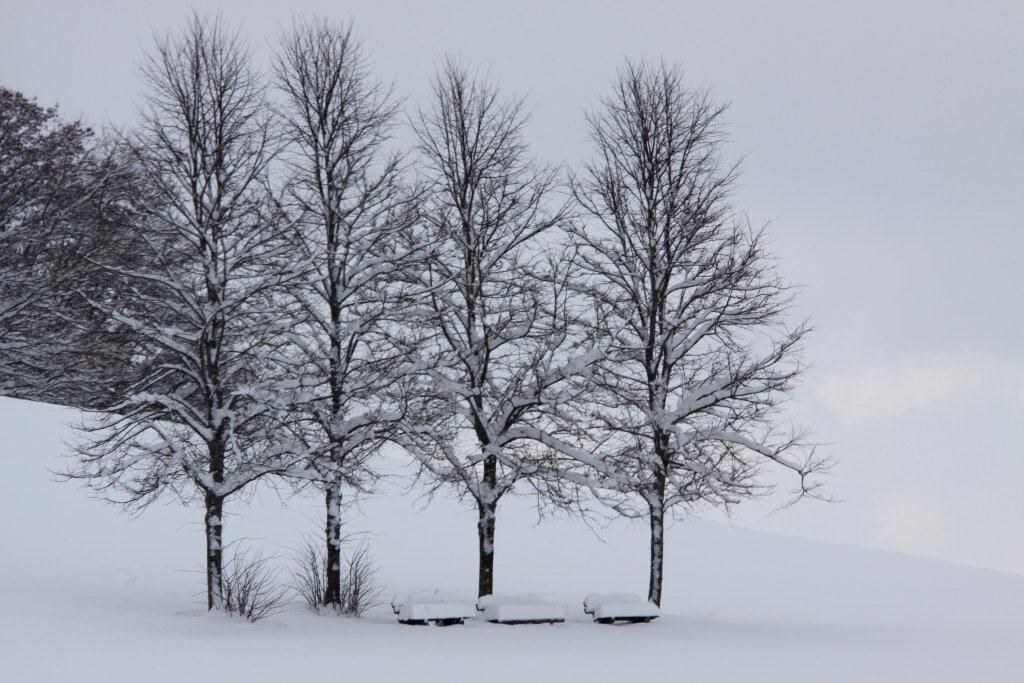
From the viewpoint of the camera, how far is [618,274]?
63.8ft

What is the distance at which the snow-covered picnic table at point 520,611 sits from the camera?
17062 mm

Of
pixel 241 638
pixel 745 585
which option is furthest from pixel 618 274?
pixel 745 585

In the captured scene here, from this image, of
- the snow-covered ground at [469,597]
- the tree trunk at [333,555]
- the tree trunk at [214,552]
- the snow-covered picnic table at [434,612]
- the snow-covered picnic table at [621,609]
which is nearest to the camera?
the snow-covered ground at [469,597]

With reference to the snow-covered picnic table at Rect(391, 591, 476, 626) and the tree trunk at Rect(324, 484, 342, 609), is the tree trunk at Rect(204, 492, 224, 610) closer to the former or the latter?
the tree trunk at Rect(324, 484, 342, 609)

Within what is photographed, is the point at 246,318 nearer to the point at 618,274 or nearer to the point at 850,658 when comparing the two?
the point at 618,274

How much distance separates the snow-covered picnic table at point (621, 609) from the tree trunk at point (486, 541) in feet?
6.83

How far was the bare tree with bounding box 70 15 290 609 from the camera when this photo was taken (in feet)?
53.2

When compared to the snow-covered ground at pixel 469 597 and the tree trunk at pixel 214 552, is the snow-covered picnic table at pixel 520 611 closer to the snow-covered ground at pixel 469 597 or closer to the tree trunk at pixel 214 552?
the snow-covered ground at pixel 469 597

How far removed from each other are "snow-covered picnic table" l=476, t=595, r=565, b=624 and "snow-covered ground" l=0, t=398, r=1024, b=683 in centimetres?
54

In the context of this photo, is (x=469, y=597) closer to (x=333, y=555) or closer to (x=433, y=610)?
(x=333, y=555)

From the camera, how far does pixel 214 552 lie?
1644 cm

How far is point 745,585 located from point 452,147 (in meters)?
16.6

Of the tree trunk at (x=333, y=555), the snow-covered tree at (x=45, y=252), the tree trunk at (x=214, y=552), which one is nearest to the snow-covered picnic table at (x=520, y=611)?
the tree trunk at (x=333, y=555)

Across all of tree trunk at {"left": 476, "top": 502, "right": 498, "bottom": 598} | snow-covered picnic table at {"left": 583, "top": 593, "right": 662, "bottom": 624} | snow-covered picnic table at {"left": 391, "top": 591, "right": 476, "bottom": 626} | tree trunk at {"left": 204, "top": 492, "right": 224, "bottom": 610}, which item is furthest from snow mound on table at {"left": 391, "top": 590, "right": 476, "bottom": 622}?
tree trunk at {"left": 204, "top": 492, "right": 224, "bottom": 610}
